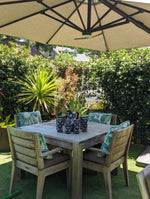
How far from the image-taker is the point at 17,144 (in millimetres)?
2404

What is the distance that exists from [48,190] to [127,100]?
2660 mm

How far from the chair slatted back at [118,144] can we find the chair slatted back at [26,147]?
2.69ft

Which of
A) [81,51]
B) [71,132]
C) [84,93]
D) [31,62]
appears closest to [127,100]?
[84,93]

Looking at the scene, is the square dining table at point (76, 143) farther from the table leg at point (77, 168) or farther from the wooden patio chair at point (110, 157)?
the wooden patio chair at point (110, 157)

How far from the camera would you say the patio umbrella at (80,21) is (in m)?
2.67

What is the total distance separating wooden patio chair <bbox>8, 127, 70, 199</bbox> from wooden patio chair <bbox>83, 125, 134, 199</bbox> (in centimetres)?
33

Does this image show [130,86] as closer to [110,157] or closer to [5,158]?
[110,157]

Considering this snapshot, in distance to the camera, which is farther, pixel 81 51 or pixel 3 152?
pixel 81 51

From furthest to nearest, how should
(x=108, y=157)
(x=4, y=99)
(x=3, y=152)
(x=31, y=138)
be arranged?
(x=4, y=99), (x=3, y=152), (x=108, y=157), (x=31, y=138)

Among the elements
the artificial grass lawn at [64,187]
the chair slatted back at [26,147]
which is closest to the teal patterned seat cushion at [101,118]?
the artificial grass lawn at [64,187]

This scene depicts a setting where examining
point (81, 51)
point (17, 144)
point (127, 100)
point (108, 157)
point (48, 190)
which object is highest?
point (81, 51)

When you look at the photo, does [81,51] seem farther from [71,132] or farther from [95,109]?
[71,132]

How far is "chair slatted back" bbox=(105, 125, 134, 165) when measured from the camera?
7.66 ft

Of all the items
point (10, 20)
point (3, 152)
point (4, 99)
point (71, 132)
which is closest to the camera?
point (71, 132)
